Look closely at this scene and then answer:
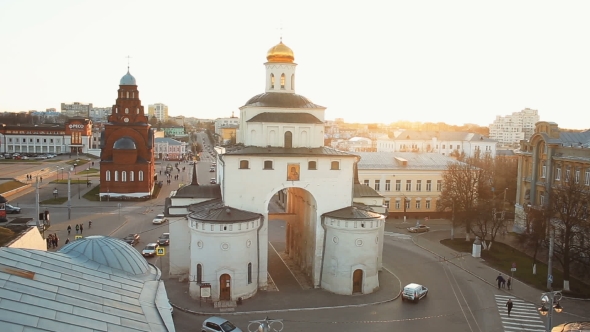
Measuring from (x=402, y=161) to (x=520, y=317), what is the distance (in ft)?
89.1

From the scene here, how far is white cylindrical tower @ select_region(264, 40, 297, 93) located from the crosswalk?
1797cm

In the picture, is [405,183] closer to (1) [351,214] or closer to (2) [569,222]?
(2) [569,222]

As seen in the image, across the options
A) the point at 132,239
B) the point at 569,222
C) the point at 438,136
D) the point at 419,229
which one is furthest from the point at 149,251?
the point at 438,136

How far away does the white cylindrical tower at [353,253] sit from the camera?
25.9 meters

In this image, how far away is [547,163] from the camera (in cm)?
3731

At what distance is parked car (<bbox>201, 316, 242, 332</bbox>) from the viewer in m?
20.3

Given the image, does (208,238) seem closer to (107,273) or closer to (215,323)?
(215,323)

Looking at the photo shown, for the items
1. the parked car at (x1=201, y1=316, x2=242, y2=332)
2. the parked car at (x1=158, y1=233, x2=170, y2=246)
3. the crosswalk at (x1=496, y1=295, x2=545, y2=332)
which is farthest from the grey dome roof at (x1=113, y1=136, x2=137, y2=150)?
the crosswalk at (x1=496, y1=295, x2=545, y2=332)

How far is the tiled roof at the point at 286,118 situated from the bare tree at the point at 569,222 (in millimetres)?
15048

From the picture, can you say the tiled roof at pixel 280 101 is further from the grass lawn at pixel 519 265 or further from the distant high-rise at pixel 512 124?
the distant high-rise at pixel 512 124

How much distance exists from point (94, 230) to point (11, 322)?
34.0 meters

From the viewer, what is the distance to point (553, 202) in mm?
30266

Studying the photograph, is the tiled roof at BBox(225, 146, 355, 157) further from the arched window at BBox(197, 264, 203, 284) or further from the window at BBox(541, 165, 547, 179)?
the window at BBox(541, 165, 547, 179)

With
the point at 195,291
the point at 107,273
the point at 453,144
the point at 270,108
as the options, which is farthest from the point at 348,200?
the point at 453,144
